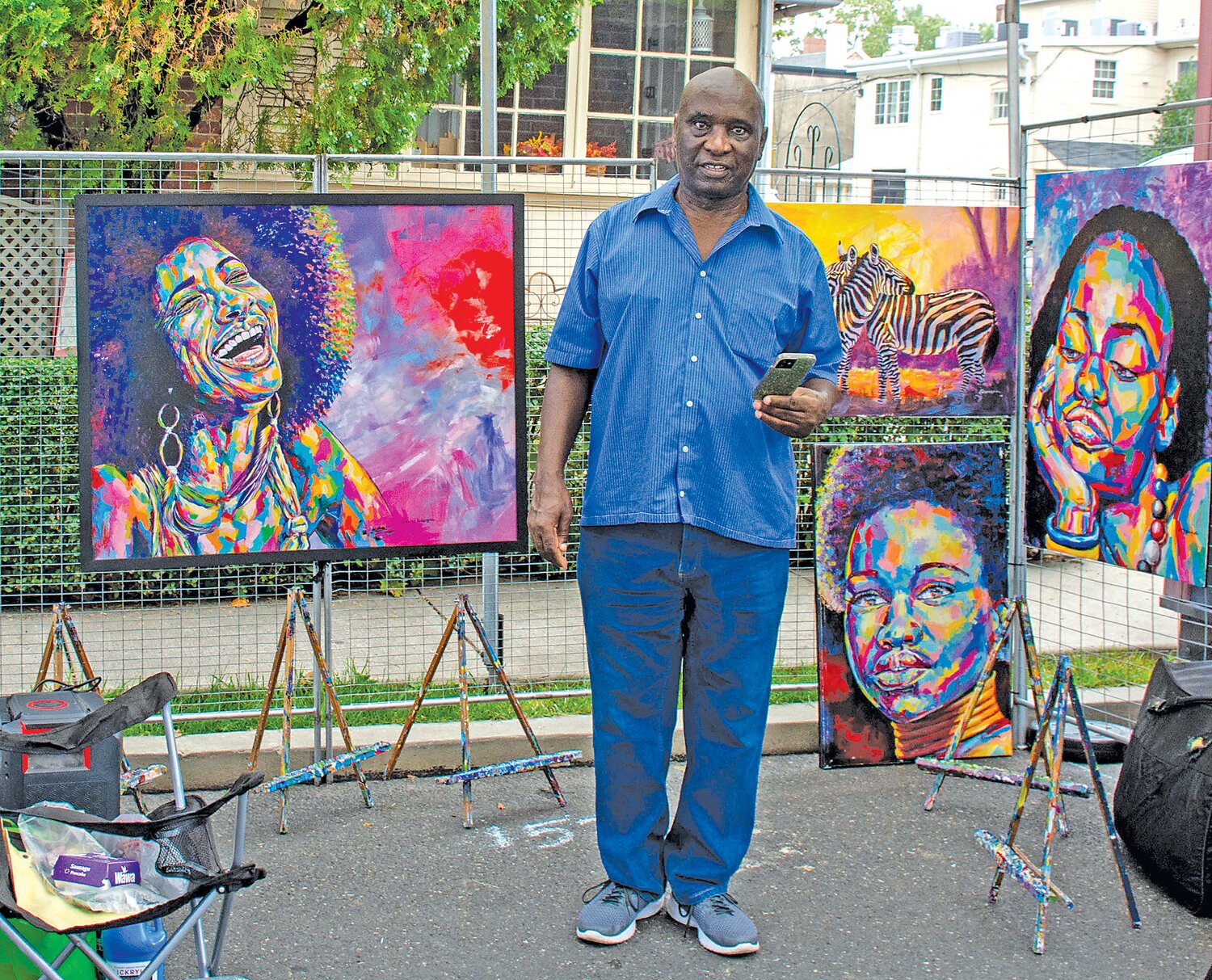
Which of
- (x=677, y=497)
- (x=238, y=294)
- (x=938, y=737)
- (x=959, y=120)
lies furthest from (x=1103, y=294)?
(x=959, y=120)

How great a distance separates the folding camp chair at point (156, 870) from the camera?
2.45m

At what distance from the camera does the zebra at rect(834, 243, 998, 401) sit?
4.86 m

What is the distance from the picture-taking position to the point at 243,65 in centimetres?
829

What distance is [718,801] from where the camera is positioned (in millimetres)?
3428

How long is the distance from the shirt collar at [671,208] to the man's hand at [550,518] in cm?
78

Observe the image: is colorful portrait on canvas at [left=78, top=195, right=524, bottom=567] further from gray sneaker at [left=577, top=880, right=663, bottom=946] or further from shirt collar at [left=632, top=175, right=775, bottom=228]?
gray sneaker at [left=577, top=880, right=663, bottom=946]

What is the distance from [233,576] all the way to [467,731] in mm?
2496

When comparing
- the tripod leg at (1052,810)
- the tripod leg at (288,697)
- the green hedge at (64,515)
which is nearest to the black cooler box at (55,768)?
the tripod leg at (288,697)

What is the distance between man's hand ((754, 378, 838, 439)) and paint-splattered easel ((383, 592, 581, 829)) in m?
1.61

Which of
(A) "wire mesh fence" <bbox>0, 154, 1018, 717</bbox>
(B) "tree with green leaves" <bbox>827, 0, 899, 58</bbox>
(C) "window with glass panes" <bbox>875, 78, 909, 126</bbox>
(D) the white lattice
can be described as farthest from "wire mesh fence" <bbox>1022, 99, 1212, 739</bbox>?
(B) "tree with green leaves" <bbox>827, 0, 899, 58</bbox>

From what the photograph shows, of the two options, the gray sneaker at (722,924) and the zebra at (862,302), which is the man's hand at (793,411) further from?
the zebra at (862,302)

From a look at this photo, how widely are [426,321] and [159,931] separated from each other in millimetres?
2244

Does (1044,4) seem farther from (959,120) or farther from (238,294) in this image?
(238,294)

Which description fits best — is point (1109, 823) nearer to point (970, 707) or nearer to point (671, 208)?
point (970, 707)
